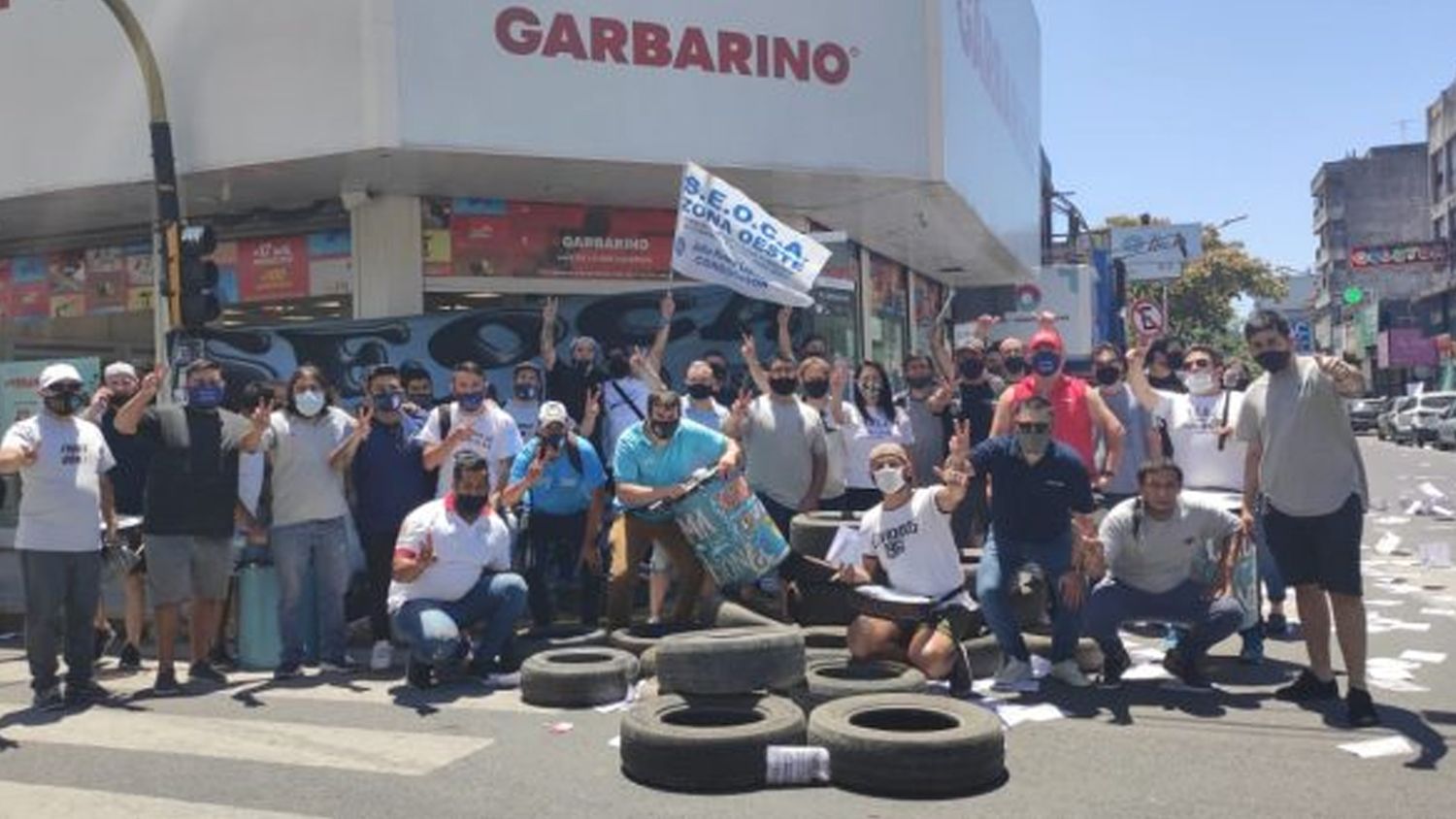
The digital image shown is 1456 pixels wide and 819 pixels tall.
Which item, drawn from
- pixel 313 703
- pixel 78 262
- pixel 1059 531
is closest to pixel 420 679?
pixel 313 703

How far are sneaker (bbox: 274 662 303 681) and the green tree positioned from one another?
5847 centimetres

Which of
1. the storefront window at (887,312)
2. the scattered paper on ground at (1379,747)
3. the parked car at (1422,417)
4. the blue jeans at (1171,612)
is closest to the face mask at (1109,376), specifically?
the blue jeans at (1171,612)

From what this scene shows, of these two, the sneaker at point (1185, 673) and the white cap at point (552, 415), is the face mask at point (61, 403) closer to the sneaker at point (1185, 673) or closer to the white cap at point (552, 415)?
the white cap at point (552, 415)

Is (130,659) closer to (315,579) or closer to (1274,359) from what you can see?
(315,579)

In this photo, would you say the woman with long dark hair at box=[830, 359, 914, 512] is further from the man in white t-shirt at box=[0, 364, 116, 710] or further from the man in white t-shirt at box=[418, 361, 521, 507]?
the man in white t-shirt at box=[0, 364, 116, 710]

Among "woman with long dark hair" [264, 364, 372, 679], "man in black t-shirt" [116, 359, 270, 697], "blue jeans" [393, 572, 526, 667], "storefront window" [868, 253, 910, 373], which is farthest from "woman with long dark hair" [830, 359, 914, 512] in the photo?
"storefront window" [868, 253, 910, 373]

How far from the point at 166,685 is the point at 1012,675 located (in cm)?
A: 511

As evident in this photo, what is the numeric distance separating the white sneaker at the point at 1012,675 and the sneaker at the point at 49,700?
547 cm

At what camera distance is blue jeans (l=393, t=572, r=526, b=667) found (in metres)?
7.22

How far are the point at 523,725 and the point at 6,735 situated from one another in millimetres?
2800

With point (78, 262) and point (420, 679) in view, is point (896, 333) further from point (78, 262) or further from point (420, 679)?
point (420, 679)

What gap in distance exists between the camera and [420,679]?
24.2ft

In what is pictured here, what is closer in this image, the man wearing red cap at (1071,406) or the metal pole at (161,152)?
the man wearing red cap at (1071,406)

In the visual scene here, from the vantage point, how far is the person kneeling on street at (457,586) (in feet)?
23.9
